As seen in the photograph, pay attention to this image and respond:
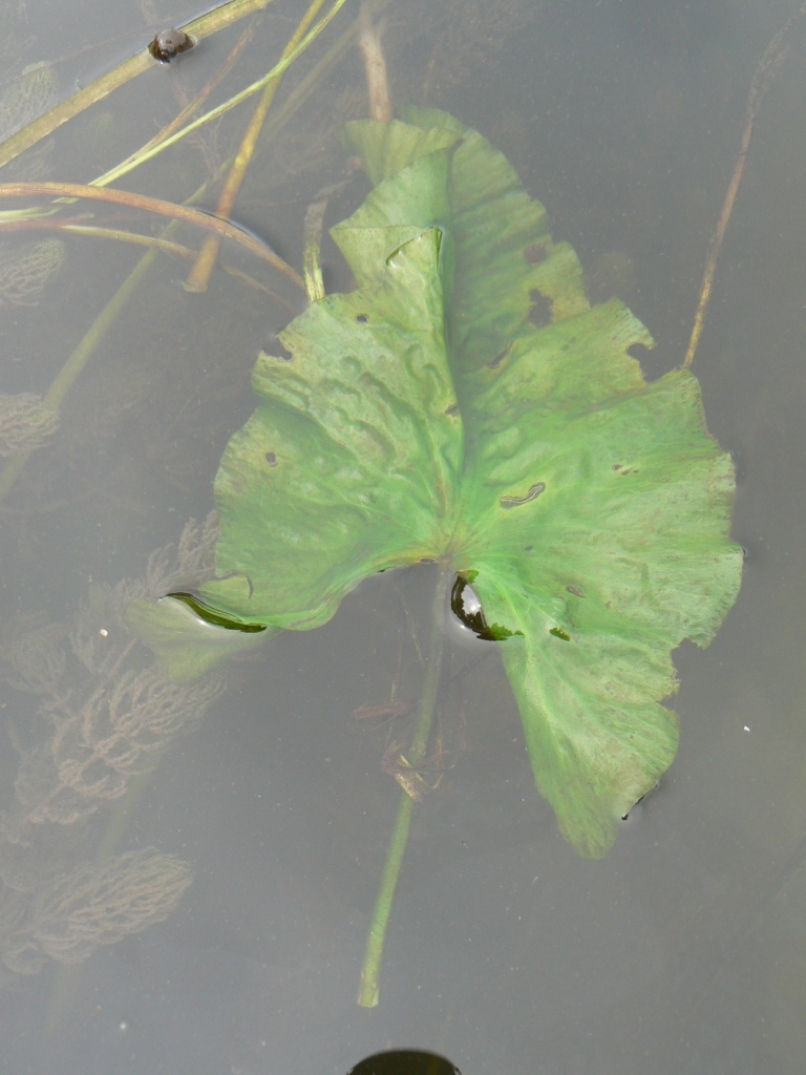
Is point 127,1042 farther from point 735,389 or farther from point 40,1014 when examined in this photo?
point 735,389

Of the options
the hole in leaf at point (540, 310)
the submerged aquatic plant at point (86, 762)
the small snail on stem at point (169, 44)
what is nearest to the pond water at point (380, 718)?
the submerged aquatic plant at point (86, 762)

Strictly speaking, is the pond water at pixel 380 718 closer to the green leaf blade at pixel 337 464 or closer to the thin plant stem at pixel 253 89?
the thin plant stem at pixel 253 89

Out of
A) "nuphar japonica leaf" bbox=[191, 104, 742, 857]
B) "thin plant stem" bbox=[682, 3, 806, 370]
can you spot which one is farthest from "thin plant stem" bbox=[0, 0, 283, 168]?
"thin plant stem" bbox=[682, 3, 806, 370]

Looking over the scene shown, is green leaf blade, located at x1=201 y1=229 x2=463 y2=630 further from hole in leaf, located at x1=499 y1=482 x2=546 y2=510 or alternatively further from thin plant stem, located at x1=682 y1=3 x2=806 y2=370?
thin plant stem, located at x1=682 y1=3 x2=806 y2=370

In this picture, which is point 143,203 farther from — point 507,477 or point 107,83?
point 507,477

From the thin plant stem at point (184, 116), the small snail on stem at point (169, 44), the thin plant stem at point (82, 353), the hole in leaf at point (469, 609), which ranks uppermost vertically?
the small snail on stem at point (169, 44)

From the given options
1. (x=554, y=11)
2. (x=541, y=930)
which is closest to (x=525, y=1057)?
(x=541, y=930)
